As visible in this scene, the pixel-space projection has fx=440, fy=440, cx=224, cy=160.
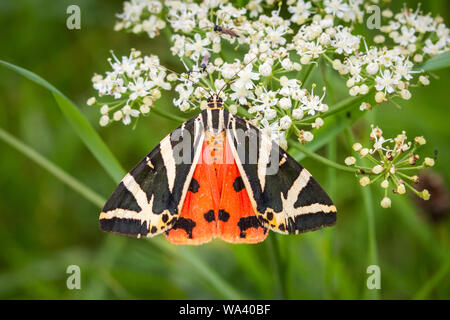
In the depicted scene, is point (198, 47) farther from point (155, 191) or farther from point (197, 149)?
point (155, 191)

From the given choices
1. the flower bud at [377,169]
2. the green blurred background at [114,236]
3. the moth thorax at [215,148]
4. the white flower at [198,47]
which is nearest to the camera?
the flower bud at [377,169]

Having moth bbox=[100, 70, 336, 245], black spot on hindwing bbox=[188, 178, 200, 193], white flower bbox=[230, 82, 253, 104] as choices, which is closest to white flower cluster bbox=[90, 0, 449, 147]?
white flower bbox=[230, 82, 253, 104]

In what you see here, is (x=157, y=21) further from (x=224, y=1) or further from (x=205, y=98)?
(x=205, y=98)

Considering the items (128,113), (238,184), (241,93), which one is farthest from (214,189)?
(128,113)

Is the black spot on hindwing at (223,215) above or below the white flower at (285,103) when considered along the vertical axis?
below

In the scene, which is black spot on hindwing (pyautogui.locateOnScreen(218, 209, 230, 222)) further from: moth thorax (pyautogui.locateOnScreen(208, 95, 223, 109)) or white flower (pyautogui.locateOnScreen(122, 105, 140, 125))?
white flower (pyautogui.locateOnScreen(122, 105, 140, 125))

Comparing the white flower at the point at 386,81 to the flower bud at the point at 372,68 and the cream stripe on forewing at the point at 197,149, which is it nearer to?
the flower bud at the point at 372,68

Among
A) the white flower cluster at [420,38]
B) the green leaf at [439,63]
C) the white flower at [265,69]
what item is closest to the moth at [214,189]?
the white flower at [265,69]
